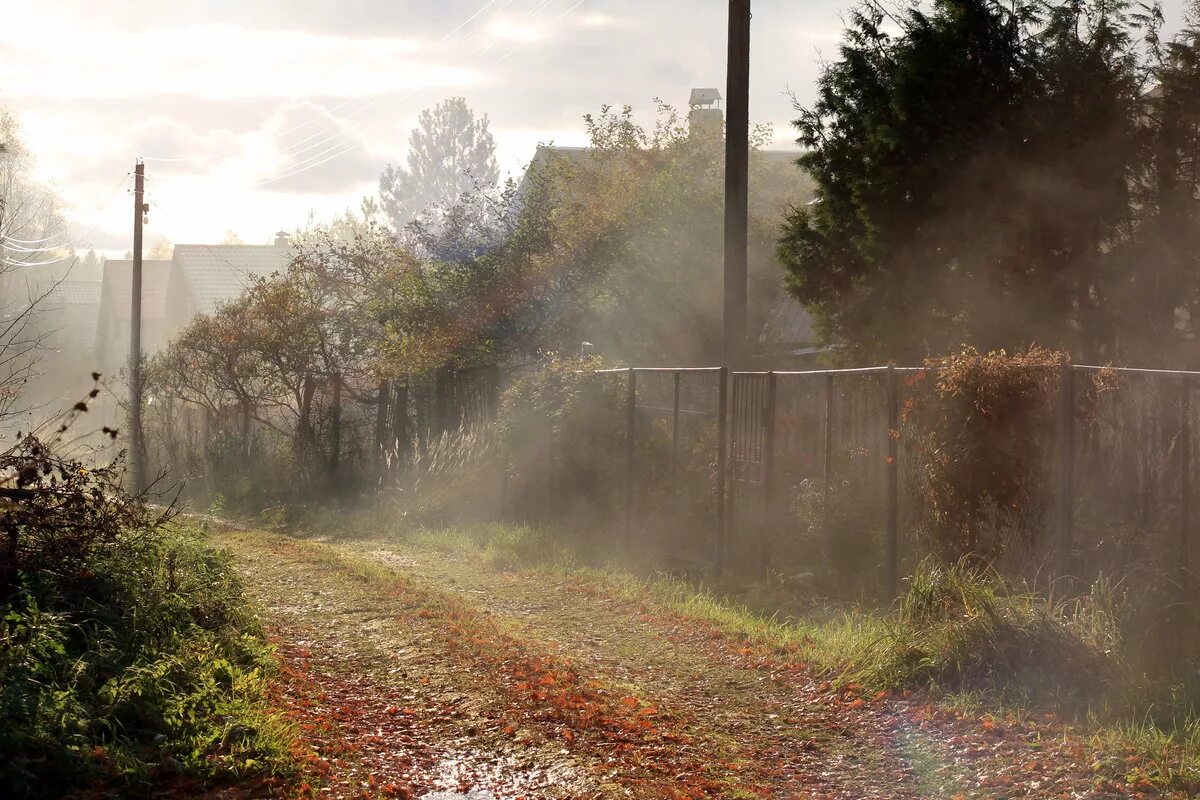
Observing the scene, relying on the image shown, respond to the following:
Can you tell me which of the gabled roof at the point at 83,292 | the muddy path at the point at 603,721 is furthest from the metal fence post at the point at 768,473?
the gabled roof at the point at 83,292

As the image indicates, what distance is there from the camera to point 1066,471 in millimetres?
8188

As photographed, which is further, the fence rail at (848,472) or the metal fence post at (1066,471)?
the metal fence post at (1066,471)

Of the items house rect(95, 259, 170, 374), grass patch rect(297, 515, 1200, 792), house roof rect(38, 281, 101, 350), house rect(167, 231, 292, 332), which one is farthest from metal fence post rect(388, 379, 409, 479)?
house roof rect(38, 281, 101, 350)

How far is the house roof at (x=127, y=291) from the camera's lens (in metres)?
60.3

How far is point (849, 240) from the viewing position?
16.4 metres

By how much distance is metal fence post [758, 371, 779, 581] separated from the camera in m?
11.3

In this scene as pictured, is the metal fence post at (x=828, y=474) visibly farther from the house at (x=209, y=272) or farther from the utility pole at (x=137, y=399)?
the house at (x=209, y=272)

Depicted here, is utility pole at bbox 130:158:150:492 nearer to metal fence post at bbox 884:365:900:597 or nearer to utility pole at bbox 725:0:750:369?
utility pole at bbox 725:0:750:369

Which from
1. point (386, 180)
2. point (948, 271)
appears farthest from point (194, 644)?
point (386, 180)

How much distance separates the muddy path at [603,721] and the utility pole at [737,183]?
422 centimetres

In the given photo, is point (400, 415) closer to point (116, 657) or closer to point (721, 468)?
point (721, 468)

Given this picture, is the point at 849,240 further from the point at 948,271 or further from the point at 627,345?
the point at 627,345

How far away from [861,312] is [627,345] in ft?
22.3

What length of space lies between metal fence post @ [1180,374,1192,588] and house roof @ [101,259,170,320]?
185 ft
